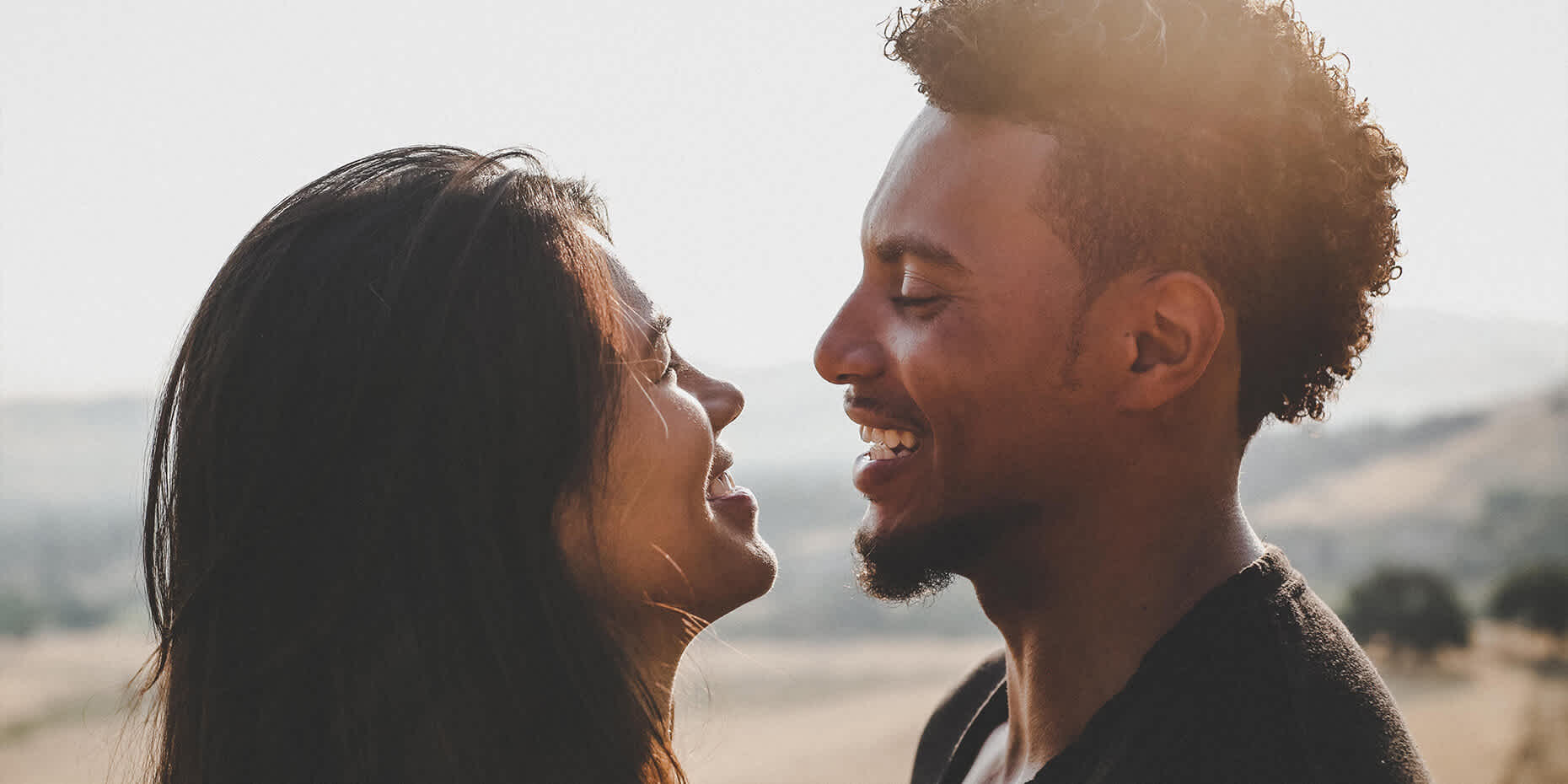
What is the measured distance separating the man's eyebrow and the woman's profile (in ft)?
2.02

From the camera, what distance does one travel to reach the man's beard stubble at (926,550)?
A: 261 centimetres

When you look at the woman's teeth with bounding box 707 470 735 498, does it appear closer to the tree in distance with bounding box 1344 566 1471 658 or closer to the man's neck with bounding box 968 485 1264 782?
the man's neck with bounding box 968 485 1264 782

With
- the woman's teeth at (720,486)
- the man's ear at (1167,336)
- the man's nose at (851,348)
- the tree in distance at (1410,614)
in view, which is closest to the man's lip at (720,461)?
the woman's teeth at (720,486)

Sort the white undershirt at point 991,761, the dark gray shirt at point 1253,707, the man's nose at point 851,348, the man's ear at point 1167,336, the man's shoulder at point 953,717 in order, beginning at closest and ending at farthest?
the dark gray shirt at point 1253,707
the man's ear at point 1167,336
the man's nose at point 851,348
the white undershirt at point 991,761
the man's shoulder at point 953,717

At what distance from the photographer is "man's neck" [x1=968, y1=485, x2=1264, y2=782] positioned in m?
2.44

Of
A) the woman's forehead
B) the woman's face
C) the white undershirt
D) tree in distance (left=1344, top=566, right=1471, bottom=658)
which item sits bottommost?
the white undershirt

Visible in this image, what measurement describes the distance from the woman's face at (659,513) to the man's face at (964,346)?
33cm

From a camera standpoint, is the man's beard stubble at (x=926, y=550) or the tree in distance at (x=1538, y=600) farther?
the tree in distance at (x=1538, y=600)

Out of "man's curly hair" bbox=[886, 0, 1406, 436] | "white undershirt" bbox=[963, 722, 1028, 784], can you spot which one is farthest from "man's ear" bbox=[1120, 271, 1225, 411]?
"white undershirt" bbox=[963, 722, 1028, 784]

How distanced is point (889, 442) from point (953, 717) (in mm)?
960

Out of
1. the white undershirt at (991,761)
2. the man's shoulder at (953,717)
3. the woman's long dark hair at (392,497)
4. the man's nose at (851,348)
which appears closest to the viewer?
the woman's long dark hair at (392,497)

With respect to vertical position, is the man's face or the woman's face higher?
the man's face

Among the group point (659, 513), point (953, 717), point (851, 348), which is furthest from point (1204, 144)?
point (953, 717)

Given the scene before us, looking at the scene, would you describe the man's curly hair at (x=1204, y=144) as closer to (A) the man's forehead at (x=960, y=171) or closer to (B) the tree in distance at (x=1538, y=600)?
(A) the man's forehead at (x=960, y=171)
